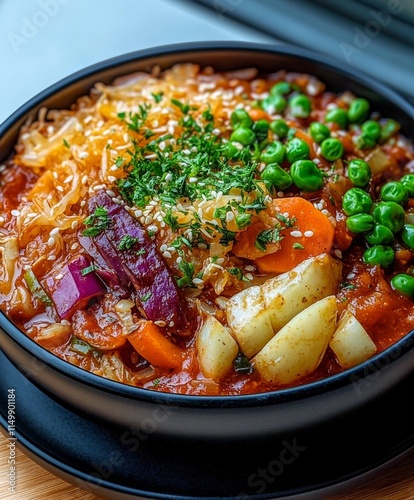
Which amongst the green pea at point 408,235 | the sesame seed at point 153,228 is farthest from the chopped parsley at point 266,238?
the green pea at point 408,235

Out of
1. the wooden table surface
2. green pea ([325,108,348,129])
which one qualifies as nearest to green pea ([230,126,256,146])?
green pea ([325,108,348,129])

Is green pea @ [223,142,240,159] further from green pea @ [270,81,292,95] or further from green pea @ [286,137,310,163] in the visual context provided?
green pea @ [270,81,292,95]

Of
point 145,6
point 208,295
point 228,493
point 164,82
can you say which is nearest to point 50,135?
point 164,82

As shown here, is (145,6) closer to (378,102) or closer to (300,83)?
(300,83)

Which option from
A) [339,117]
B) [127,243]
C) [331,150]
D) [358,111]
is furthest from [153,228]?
[358,111]

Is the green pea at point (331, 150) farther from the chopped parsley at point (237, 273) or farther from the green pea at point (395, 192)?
the chopped parsley at point (237, 273)

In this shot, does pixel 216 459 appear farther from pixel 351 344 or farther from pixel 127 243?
pixel 127 243

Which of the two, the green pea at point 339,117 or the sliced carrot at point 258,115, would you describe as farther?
the green pea at point 339,117
